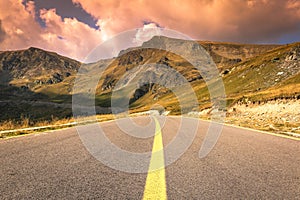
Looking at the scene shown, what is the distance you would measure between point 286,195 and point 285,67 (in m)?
88.7

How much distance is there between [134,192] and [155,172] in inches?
41.6

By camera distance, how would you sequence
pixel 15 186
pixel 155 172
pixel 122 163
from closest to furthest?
pixel 15 186 → pixel 155 172 → pixel 122 163

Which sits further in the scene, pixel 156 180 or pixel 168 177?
pixel 168 177

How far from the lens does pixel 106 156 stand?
5.61 m

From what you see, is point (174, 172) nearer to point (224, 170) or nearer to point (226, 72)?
point (224, 170)

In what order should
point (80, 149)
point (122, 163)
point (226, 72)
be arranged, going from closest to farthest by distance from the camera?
point (122, 163) < point (80, 149) < point (226, 72)

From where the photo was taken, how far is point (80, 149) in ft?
21.5

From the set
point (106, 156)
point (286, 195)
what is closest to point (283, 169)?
point (286, 195)

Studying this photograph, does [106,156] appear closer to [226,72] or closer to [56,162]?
[56,162]

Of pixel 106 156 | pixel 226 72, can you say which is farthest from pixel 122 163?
pixel 226 72

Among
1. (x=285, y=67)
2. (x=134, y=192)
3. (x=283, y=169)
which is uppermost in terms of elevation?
(x=285, y=67)

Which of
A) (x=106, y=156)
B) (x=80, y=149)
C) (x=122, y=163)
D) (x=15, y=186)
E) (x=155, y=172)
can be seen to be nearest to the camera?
(x=15, y=186)

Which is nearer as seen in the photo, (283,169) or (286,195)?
(286,195)

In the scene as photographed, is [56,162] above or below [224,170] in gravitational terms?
above
